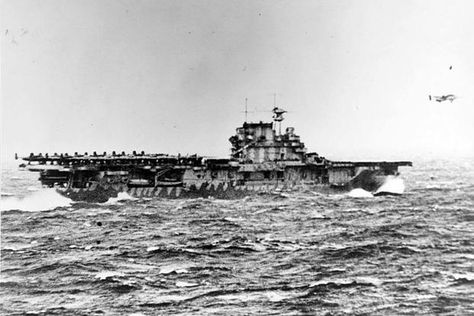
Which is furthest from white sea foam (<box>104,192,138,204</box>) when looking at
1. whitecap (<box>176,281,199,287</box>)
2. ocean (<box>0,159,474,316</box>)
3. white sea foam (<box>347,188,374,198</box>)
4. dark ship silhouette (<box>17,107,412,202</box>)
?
whitecap (<box>176,281,199,287</box>)

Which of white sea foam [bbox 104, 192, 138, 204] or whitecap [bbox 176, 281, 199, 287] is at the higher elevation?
white sea foam [bbox 104, 192, 138, 204]

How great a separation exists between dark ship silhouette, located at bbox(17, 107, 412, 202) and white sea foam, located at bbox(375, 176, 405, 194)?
31cm

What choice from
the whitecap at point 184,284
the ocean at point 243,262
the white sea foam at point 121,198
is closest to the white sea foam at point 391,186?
the ocean at point 243,262

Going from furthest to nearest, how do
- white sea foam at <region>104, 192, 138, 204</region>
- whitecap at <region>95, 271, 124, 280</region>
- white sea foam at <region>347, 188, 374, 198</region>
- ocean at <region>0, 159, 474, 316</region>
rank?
white sea foam at <region>347, 188, 374, 198</region>
white sea foam at <region>104, 192, 138, 204</region>
whitecap at <region>95, 271, 124, 280</region>
ocean at <region>0, 159, 474, 316</region>

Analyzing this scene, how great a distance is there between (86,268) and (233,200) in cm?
2054

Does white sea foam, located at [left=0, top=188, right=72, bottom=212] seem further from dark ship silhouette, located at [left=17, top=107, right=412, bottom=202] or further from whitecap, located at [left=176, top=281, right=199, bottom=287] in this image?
whitecap, located at [left=176, top=281, right=199, bottom=287]

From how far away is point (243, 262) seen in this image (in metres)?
16.1

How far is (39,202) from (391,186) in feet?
90.3

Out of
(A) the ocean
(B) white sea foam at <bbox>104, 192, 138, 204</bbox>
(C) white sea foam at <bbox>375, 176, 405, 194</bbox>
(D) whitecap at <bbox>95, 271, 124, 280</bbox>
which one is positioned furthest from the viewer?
(C) white sea foam at <bbox>375, 176, 405, 194</bbox>

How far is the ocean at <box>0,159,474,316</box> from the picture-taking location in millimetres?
12070

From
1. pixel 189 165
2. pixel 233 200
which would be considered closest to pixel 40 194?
pixel 189 165

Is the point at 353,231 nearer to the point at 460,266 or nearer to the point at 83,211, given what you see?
the point at 460,266

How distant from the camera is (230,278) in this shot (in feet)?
46.5

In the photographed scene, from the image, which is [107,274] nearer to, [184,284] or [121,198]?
[184,284]
